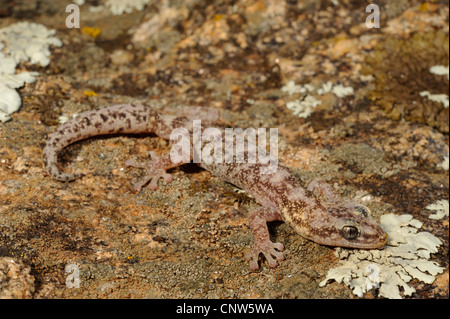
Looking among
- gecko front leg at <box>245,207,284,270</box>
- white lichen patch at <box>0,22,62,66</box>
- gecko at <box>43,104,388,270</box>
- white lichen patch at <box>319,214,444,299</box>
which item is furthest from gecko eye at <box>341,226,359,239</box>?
white lichen patch at <box>0,22,62,66</box>

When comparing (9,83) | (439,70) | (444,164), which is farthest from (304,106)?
(9,83)

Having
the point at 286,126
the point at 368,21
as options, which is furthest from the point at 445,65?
the point at 286,126

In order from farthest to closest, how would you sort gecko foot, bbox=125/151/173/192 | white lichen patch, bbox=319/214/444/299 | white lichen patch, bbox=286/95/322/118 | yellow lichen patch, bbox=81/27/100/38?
yellow lichen patch, bbox=81/27/100/38, white lichen patch, bbox=286/95/322/118, gecko foot, bbox=125/151/173/192, white lichen patch, bbox=319/214/444/299

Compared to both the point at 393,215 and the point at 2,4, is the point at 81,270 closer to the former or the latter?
the point at 393,215

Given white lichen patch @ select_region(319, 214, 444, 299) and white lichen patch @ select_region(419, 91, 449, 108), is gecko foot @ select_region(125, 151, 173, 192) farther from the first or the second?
white lichen patch @ select_region(419, 91, 449, 108)

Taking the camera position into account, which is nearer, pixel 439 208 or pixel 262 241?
pixel 262 241

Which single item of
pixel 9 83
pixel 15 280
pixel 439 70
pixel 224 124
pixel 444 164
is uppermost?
pixel 439 70

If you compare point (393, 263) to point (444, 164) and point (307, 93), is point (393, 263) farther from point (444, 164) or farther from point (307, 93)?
point (307, 93)

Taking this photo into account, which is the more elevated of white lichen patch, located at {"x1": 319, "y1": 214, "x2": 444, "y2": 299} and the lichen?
A: the lichen
